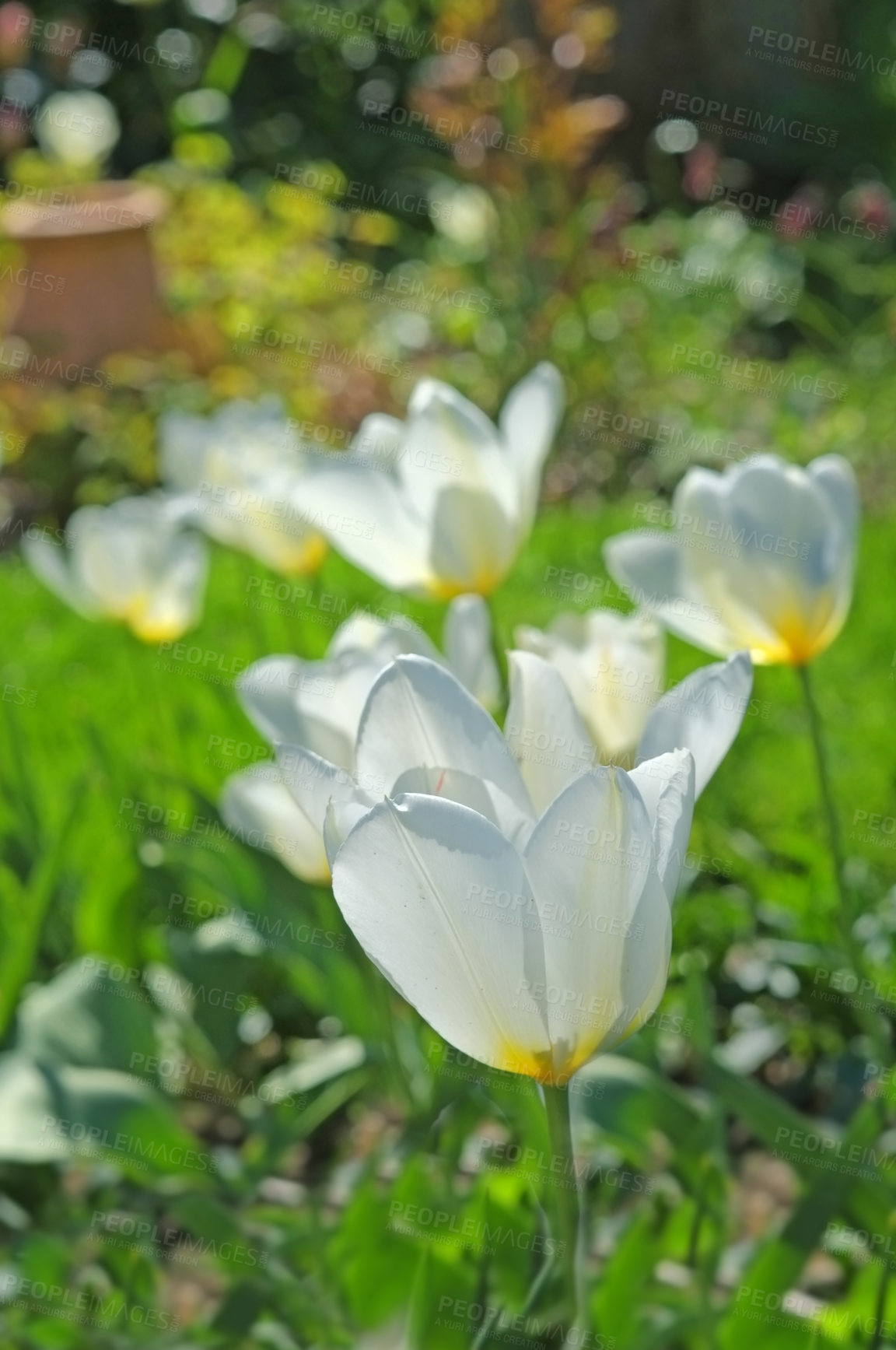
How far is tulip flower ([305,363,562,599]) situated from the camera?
1.29 m

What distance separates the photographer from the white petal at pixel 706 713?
2.54ft

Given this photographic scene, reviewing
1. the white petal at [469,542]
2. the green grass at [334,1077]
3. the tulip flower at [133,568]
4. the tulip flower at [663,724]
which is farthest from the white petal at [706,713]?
the tulip flower at [133,568]

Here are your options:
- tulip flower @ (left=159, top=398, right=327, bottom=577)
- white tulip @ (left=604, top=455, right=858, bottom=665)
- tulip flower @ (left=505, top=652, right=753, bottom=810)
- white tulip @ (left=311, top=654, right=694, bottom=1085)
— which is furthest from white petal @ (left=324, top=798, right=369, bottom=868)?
tulip flower @ (left=159, top=398, right=327, bottom=577)

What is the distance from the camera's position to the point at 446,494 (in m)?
Answer: 1.28

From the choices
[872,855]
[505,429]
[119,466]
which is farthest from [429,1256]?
[119,466]

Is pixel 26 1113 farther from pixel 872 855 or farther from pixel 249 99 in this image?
pixel 249 99

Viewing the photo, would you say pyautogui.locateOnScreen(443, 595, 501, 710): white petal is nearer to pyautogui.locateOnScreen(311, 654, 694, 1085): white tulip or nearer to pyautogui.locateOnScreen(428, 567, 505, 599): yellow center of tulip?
pyautogui.locateOnScreen(428, 567, 505, 599): yellow center of tulip

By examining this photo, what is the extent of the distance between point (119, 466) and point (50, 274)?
139 centimetres

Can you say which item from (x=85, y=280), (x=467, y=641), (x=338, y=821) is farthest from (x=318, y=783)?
(x=85, y=280)

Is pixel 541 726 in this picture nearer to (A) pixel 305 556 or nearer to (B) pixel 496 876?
(B) pixel 496 876

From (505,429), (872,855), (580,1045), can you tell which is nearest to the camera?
(580,1045)

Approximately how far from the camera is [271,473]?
169 cm

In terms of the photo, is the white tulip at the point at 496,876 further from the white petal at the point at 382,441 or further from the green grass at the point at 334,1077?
the white petal at the point at 382,441

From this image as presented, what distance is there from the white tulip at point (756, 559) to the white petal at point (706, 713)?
0.33 metres
